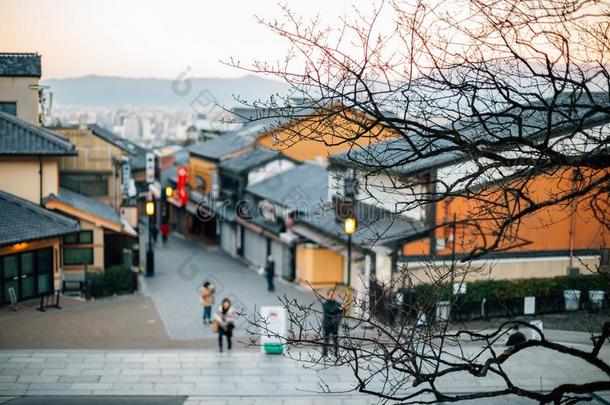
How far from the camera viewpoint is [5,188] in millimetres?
25781

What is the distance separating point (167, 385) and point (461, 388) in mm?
6731

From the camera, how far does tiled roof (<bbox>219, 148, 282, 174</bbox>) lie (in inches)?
1491

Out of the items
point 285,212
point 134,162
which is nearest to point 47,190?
point 285,212

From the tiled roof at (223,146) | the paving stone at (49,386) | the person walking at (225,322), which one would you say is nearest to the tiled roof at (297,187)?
the tiled roof at (223,146)

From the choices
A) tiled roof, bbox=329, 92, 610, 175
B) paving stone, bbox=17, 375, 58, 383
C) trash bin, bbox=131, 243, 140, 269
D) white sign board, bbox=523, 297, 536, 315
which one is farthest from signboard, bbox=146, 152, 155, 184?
tiled roof, bbox=329, 92, 610, 175

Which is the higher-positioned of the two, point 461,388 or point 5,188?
point 5,188

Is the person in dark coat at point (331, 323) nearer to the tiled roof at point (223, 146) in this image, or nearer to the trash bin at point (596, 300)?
the trash bin at point (596, 300)

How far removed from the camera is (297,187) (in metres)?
33.5

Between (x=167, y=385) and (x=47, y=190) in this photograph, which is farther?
(x=47, y=190)

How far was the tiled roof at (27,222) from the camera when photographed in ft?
75.3

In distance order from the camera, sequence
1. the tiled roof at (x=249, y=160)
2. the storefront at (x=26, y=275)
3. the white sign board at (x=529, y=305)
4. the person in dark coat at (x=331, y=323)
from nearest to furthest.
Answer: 1. the person in dark coat at (x=331, y=323)
2. the white sign board at (x=529, y=305)
3. the storefront at (x=26, y=275)
4. the tiled roof at (x=249, y=160)

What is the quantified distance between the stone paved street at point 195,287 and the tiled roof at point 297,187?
3.80 metres

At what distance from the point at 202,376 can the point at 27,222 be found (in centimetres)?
1092

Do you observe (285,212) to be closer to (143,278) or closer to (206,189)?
(143,278)
